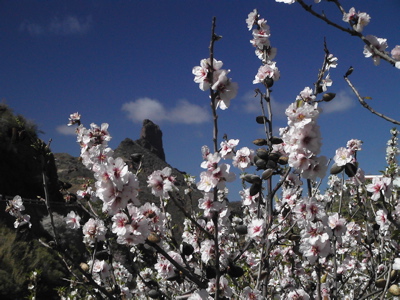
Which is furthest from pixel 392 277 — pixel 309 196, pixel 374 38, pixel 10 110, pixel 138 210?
pixel 10 110

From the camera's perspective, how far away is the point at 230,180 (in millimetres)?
1859

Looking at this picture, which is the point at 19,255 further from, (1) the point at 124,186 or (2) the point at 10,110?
(2) the point at 10,110

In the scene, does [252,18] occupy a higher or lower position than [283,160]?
higher

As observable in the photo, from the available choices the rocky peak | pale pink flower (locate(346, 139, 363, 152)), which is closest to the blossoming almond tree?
pale pink flower (locate(346, 139, 363, 152))

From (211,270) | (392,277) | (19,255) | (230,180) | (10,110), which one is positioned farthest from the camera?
(10,110)

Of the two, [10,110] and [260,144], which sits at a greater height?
[10,110]

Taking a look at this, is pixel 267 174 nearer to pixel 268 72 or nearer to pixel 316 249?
pixel 316 249

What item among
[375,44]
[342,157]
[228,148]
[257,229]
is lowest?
[257,229]

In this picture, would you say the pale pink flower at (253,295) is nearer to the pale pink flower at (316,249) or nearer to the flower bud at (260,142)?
the pale pink flower at (316,249)

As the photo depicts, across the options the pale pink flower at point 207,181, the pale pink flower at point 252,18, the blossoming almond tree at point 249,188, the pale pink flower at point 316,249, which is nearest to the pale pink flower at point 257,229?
the blossoming almond tree at point 249,188

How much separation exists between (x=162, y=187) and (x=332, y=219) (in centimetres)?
126

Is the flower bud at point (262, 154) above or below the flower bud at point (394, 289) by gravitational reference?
above

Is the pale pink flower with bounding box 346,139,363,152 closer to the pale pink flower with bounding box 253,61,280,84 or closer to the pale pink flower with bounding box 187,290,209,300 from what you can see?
the pale pink flower with bounding box 253,61,280,84

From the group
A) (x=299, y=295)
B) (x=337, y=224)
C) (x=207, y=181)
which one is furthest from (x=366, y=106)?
(x=299, y=295)
